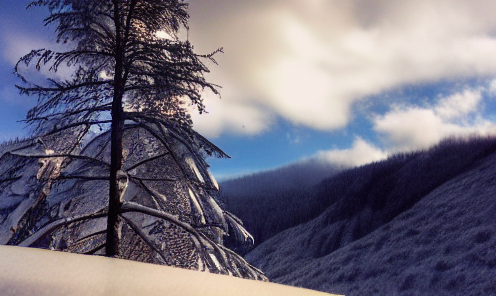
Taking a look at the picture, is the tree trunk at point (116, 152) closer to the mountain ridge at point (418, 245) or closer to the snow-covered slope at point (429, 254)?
the snow-covered slope at point (429, 254)

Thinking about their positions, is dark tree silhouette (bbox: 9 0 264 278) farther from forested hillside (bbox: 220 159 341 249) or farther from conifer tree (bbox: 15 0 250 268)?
forested hillside (bbox: 220 159 341 249)

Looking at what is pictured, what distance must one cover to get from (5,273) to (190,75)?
310cm

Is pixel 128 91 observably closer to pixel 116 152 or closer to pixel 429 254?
pixel 116 152

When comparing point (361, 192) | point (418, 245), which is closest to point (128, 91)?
point (418, 245)

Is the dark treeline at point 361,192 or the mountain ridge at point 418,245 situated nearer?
the mountain ridge at point 418,245

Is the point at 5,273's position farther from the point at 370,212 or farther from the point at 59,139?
the point at 370,212

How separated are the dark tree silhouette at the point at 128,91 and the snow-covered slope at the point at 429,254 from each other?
61.3 ft

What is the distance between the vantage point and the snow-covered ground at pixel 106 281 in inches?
79.4

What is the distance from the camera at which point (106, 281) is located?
2.20 meters

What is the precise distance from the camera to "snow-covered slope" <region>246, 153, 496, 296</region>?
73.7 ft

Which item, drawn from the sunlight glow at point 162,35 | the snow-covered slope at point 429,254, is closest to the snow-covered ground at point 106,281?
the sunlight glow at point 162,35

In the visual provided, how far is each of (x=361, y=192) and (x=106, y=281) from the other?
58.2m

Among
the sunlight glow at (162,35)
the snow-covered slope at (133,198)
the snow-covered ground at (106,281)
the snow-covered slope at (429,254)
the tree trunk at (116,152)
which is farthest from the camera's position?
the snow-covered slope at (429,254)

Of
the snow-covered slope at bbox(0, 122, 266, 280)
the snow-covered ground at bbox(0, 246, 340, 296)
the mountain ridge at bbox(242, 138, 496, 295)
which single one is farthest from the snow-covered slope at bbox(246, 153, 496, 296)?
the snow-covered ground at bbox(0, 246, 340, 296)
